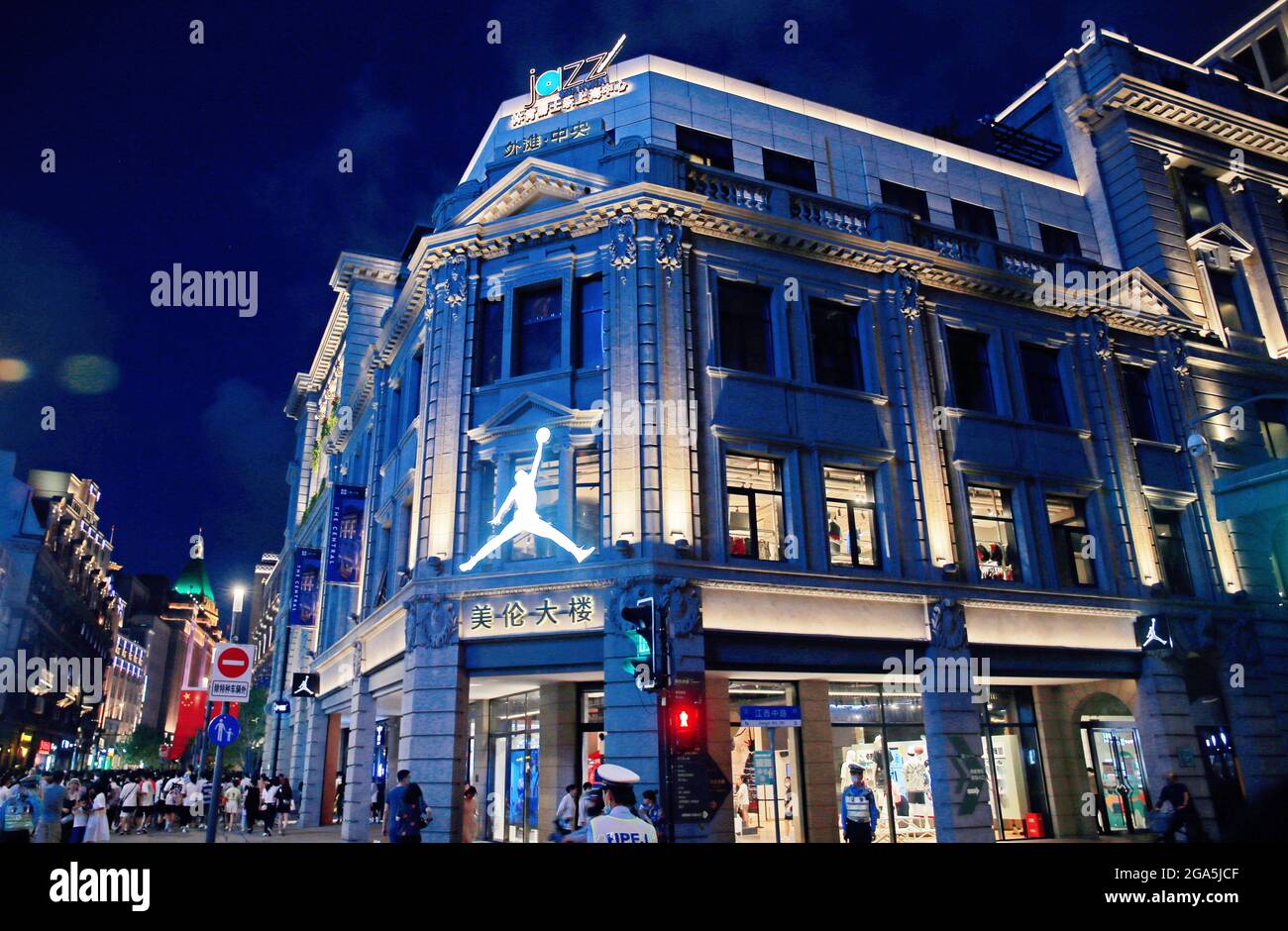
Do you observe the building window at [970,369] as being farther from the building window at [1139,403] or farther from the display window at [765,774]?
the display window at [765,774]

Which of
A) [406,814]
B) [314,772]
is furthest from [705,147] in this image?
[314,772]

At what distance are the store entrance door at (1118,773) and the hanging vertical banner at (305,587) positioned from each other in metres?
28.1

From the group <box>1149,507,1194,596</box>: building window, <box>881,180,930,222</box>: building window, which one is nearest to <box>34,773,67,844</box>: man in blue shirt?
<box>881,180,930,222</box>: building window

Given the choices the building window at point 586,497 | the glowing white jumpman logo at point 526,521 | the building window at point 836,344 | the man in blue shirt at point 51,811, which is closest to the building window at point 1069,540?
Result: the building window at point 836,344

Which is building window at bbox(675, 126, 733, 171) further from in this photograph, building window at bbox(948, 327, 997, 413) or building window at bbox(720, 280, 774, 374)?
building window at bbox(948, 327, 997, 413)

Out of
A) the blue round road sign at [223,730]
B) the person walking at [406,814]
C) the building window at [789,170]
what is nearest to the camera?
the blue round road sign at [223,730]

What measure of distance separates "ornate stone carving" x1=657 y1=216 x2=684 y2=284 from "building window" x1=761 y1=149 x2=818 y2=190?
5508mm

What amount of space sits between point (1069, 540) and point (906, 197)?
37.1 feet

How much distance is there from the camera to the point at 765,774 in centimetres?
1922

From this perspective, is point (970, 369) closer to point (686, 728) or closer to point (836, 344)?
point (836, 344)

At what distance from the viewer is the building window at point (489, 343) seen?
2078 cm

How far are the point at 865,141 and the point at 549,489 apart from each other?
51.2 ft
